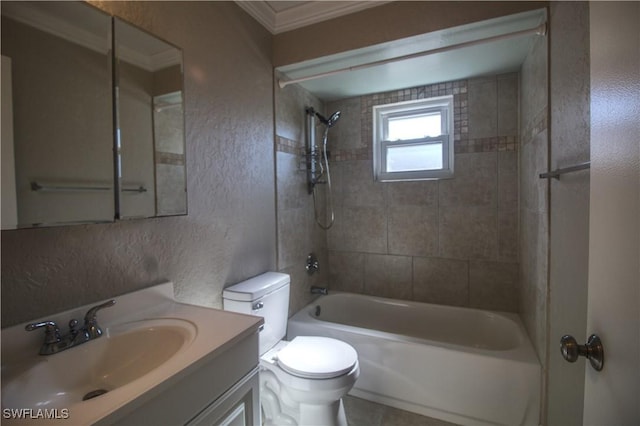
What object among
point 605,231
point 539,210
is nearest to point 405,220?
point 539,210

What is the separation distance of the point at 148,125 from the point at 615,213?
148 cm

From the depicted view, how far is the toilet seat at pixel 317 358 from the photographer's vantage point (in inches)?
55.6

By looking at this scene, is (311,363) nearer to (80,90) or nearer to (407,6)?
(80,90)

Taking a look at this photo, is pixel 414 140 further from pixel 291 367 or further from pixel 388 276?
pixel 291 367

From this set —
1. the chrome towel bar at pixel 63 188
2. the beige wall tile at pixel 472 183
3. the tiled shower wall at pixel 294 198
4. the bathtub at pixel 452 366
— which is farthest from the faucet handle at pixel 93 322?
the beige wall tile at pixel 472 183

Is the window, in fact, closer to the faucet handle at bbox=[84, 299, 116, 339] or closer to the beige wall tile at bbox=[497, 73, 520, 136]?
the beige wall tile at bbox=[497, 73, 520, 136]

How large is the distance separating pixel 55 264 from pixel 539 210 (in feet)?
7.26

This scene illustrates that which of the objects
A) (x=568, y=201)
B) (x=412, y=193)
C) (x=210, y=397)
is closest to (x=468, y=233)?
(x=412, y=193)

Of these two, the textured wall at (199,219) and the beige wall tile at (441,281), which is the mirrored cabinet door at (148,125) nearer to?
the textured wall at (199,219)

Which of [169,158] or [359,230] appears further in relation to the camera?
[359,230]

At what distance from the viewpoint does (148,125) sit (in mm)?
1245

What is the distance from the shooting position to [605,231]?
0.55 meters

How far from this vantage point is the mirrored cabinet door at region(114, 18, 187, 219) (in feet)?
3.76

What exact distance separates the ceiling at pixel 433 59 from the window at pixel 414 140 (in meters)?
0.22
